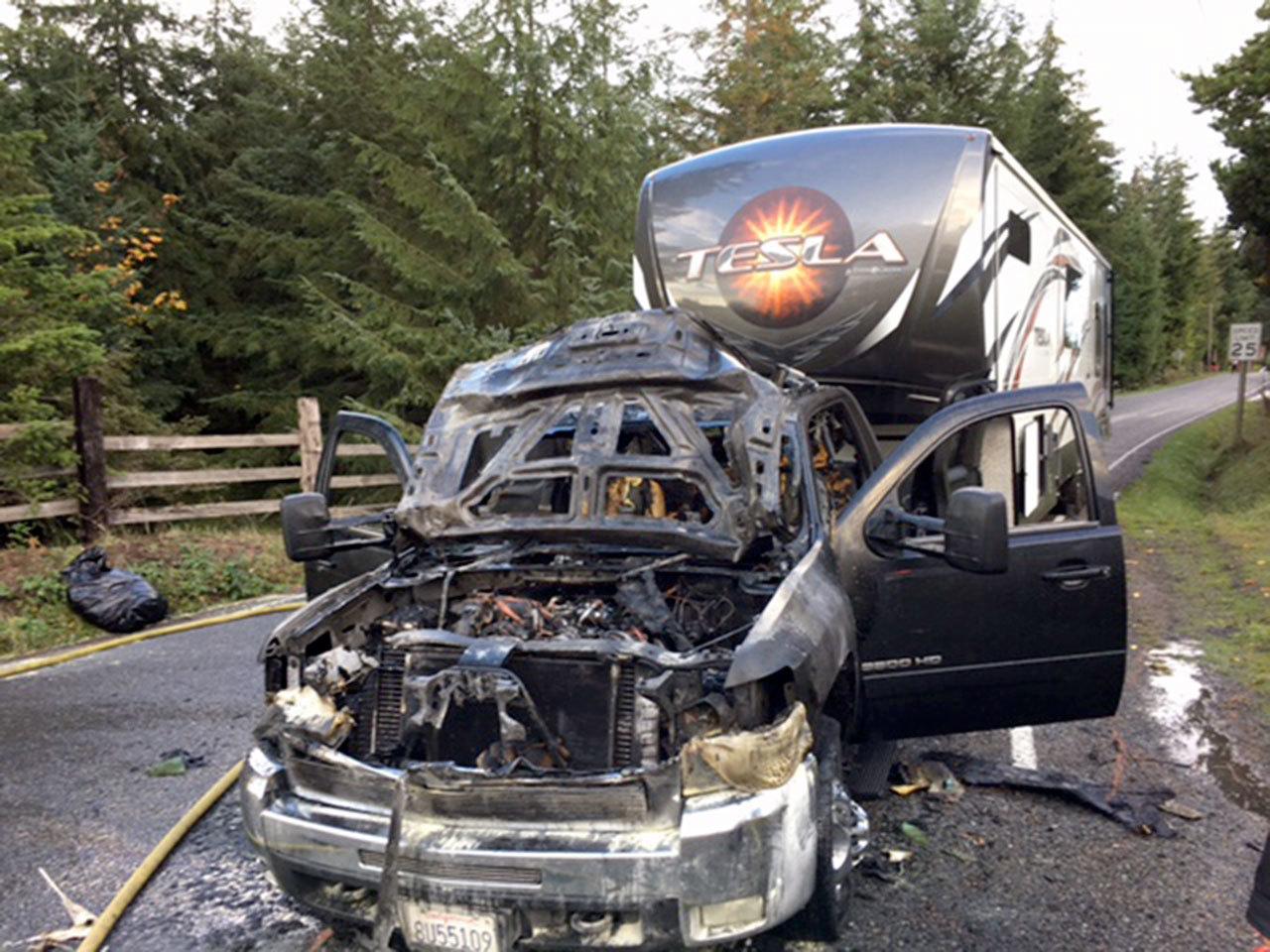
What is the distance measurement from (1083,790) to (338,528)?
3.72 metres

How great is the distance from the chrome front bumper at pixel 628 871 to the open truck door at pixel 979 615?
1377 mm

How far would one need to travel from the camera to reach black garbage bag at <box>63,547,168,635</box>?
25.8ft

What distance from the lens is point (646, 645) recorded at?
2900 mm

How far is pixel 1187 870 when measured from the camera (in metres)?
3.58

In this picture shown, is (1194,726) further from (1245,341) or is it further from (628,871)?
(1245,341)

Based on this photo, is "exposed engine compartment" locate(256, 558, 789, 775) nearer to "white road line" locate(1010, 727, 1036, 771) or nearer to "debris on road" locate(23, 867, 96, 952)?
"debris on road" locate(23, 867, 96, 952)

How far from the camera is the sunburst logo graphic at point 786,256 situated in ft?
20.1

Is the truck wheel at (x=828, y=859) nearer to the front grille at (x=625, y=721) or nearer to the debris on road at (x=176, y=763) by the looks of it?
the front grille at (x=625, y=721)

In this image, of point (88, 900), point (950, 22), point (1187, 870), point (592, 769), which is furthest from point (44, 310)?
point (950, 22)

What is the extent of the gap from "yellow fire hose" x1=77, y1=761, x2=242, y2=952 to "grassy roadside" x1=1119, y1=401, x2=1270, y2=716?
5.80m

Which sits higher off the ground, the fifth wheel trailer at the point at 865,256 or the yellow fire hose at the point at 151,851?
the fifth wheel trailer at the point at 865,256

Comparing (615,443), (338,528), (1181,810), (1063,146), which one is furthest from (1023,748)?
(1063,146)

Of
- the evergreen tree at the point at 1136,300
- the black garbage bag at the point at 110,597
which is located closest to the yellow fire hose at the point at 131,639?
the black garbage bag at the point at 110,597

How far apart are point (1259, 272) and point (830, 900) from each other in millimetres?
21901
